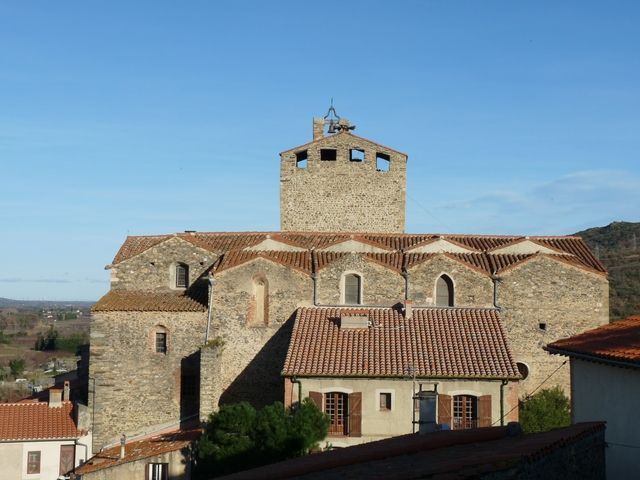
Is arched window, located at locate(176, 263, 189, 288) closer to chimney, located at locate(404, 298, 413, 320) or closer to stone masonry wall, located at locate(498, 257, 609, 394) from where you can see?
chimney, located at locate(404, 298, 413, 320)

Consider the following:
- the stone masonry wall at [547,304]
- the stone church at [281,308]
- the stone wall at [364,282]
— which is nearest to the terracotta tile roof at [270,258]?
the stone church at [281,308]

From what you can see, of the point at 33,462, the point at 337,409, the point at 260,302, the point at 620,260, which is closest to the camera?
the point at 337,409

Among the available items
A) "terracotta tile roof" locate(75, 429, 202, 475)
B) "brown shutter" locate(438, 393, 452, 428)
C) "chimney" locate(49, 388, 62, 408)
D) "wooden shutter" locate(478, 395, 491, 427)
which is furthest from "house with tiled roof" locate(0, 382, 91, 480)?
"wooden shutter" locate(478, 395, 491, 427)

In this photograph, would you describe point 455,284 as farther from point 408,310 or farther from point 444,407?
point 444,407

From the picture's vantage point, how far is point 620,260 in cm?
6575

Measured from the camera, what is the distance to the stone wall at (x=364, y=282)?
3120 cm

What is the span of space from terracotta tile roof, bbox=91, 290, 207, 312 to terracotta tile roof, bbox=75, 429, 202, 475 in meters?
4.56

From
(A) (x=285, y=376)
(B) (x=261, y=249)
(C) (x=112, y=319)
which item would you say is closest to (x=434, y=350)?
(A) (x=285, y=376)

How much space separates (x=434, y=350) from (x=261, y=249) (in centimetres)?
919

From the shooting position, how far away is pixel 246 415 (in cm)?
2344

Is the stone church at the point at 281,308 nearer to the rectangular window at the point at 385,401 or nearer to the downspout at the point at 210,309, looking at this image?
the downspout at the point at 210,309

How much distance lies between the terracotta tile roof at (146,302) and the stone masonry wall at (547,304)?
11.7 m

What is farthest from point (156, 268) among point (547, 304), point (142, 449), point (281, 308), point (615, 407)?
point (615, 407)

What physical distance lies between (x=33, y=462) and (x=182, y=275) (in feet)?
29.2
